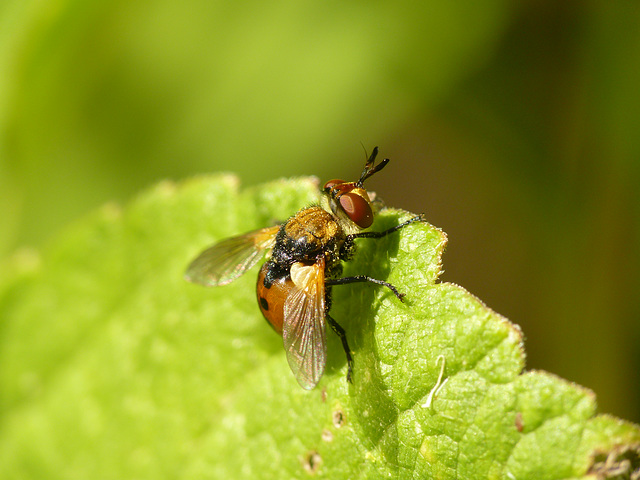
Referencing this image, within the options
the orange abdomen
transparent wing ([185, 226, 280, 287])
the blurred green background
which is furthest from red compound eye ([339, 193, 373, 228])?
the blurred green background

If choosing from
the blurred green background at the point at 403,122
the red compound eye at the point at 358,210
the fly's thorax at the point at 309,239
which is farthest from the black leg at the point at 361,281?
the blurred green background at the point at 403,122

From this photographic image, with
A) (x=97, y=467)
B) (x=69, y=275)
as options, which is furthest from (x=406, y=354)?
(x=69, y=275)

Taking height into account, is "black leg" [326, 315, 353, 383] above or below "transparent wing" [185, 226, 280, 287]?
below

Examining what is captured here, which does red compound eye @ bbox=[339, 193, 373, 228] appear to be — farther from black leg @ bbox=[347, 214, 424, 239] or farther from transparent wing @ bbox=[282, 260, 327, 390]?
transparent wing @ bbox=[282, 260, 327, 390]

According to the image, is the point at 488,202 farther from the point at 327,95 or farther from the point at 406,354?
the point at 406,354

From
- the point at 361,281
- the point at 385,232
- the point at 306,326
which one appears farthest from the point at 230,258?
the point at 385,232

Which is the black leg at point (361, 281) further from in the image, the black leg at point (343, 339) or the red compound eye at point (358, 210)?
the red compound eye at point (358, 210)
